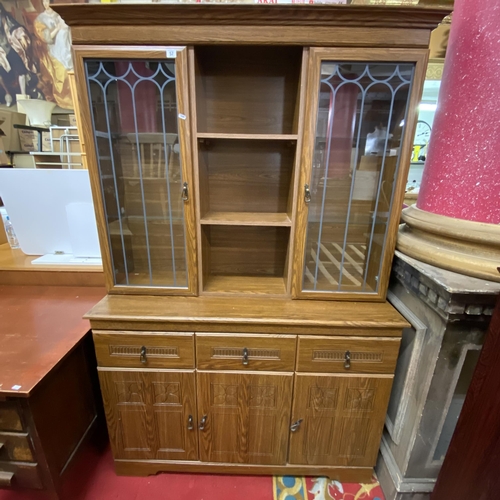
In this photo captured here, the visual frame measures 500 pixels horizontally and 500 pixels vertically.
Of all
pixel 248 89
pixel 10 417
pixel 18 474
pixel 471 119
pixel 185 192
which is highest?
pixel 248 89

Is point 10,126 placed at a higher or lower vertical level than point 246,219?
higher

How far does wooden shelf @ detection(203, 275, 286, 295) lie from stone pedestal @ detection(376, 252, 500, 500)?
502 mm

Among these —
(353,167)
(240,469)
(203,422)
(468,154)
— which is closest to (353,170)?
(353,167)

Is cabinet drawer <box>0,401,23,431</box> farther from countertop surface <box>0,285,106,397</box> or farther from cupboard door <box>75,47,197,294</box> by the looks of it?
cupboard door <box>75,47,197,294</box>

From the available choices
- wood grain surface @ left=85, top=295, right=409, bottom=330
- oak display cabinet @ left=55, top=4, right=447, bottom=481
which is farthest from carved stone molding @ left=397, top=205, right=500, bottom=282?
wood grain surface @ left=85, top=295, right=409, bottom=330

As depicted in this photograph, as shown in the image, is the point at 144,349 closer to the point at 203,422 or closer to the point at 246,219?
the point at 203,422

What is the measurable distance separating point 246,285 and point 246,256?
17 centimetres

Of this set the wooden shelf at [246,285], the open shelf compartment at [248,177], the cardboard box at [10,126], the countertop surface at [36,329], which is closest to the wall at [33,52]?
the cardboard box at [10,126]

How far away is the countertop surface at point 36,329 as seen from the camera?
0.94 m

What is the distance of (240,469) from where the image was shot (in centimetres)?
126

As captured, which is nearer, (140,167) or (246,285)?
(140,167)

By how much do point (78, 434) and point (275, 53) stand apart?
5.88 ft

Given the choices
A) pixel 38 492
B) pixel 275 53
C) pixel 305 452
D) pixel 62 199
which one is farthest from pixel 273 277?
pixel 38 492

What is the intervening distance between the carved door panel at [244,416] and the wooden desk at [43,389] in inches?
20.9
